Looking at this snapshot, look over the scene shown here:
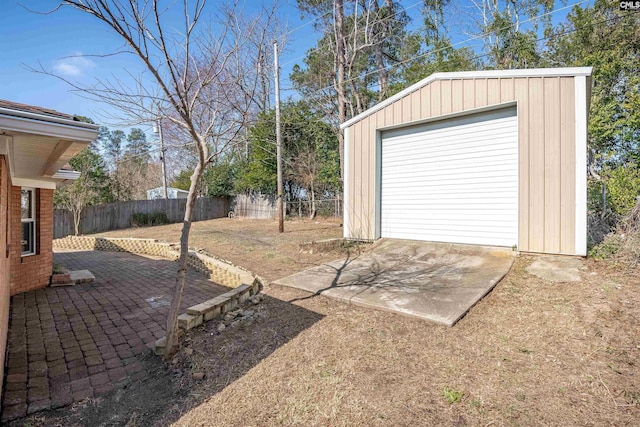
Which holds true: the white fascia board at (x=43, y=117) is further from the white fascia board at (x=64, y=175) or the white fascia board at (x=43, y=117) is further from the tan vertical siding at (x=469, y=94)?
the tan vertical siding at (x=469, y=94)

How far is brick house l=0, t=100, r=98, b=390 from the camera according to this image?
242 centimetres

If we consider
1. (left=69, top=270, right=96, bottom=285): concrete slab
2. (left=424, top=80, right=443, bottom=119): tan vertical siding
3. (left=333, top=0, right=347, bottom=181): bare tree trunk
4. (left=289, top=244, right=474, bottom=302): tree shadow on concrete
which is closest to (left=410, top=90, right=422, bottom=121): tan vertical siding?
(left=424, top=80, right=443, bottom=119): tan vertical siding

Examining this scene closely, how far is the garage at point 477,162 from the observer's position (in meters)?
5.37

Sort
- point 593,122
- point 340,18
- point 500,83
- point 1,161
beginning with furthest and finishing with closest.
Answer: point 340,18, point 593,122, point 500,83, point 1,161

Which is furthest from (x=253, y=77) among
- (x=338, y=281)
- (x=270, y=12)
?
(x=338, y=281)

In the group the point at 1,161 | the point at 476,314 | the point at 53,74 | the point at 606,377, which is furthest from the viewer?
the point at 476,314

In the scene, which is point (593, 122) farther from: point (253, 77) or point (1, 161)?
point (1, 161)

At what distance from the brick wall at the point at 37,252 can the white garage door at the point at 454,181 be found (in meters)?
6.80

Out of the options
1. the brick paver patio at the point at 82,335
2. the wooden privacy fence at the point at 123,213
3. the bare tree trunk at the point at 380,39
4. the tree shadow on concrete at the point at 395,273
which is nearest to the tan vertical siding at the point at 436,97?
the tree shadow on concrete at the point at 395,273

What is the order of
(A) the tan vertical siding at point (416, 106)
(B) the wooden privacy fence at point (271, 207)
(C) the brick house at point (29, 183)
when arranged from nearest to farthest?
(C) the brick house at point (29, 183) < (A) the tan vertical siding at point (416, 106) < (B) the wooden privacy fence at point (271, 207)

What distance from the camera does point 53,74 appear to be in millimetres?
2848

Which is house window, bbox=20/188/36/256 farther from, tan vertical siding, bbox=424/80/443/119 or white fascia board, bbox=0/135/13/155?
Result: tan vertical siding, bbox=424/80/443/119

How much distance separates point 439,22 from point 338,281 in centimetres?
1760

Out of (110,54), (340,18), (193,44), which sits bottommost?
(110,54)
